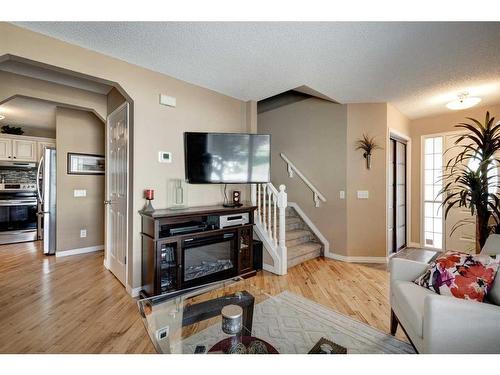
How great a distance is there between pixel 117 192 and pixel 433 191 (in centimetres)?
523

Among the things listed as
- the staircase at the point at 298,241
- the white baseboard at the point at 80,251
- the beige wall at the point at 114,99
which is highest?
the beige wall at the point at 114,99

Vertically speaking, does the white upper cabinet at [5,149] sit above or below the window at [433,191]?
above

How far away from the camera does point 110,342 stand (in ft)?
5.82

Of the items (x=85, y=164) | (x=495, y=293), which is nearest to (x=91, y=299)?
(x=85, y=164)

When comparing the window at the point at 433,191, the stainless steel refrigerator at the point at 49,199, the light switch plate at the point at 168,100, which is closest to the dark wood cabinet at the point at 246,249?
the light switch plate at the point at 168,100

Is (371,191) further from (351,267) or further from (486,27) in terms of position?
(486,27)

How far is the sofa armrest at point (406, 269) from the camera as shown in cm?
187

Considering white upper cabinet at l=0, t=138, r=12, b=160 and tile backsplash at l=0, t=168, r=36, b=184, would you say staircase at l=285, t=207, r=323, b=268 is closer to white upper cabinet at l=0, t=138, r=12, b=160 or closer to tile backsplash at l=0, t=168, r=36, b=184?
tile backsplash at l=0, t=168, r=36, b=184

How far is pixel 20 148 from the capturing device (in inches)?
181

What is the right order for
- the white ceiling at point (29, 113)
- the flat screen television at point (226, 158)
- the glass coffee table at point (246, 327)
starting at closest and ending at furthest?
A: 1. the glass coffee table at point (246, 327)
2. the flat screen television at point (226, 158)
3. the white ceiling at point (29, 113)

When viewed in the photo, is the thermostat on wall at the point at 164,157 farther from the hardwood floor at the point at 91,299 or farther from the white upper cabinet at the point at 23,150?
the white upper cabinet at the point at 23,150

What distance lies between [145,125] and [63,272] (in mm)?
2257

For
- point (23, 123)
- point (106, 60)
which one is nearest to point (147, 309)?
point (106, 60)

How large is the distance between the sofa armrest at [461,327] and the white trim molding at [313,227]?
8.94 ft
